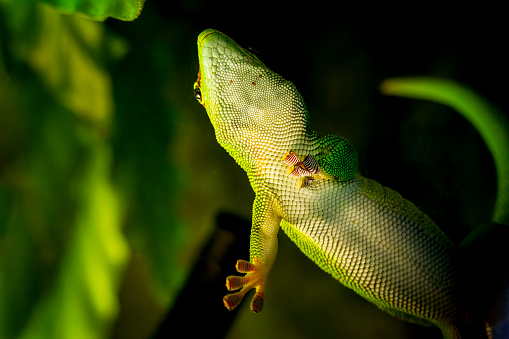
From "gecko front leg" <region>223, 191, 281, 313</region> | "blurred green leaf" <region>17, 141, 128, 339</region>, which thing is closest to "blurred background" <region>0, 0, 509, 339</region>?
"blurred green leaf" <region>17, 141, 128, 339</region>

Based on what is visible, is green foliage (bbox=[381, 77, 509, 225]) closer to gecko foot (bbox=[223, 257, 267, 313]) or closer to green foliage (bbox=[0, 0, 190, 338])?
gecko foot (bbox=[223, 257, 267, 313])

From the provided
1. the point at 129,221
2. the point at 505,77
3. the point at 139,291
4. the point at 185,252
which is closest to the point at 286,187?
Answer: the point at 185,252

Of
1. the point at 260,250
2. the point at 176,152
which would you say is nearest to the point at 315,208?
the point at 260,250

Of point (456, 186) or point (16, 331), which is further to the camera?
point (456, 186)

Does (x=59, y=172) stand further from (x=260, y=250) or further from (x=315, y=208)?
(x=315, y=208)

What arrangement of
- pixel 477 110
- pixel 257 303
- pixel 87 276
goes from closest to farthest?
pixel 257 303 < pixel 87 276 < pixel 477 110

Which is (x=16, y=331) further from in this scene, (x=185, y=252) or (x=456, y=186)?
(x=456, y=186)

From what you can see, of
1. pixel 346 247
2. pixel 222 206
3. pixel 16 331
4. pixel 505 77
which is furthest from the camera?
pixel 222 206

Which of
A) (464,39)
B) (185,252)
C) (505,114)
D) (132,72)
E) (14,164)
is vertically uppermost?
(464,39)
